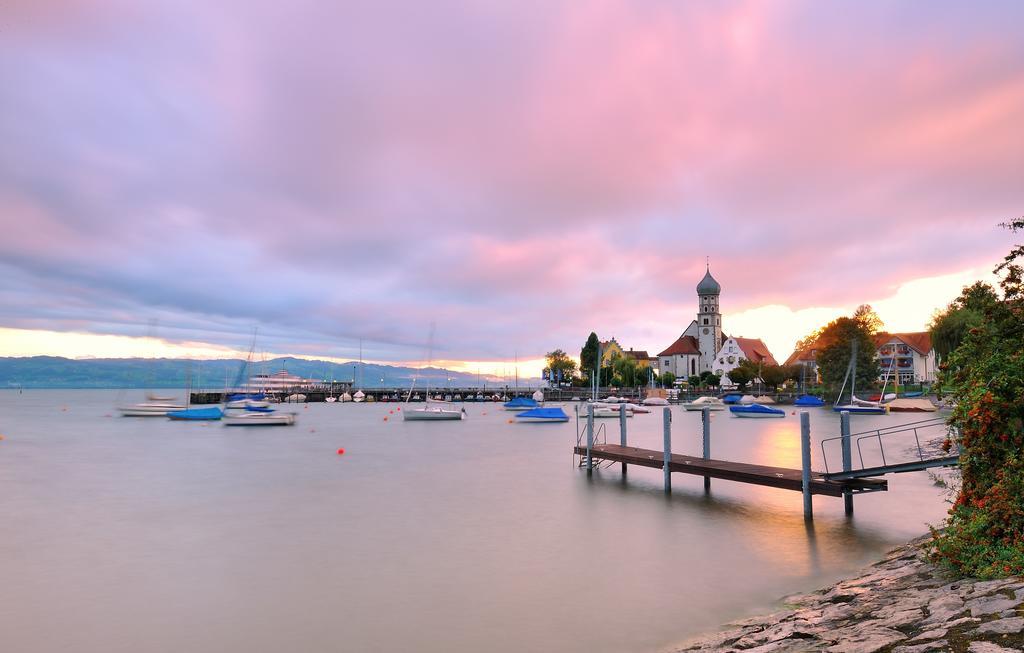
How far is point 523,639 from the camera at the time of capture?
41.7ft

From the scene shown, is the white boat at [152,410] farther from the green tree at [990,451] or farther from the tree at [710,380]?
the tree at [710,380]

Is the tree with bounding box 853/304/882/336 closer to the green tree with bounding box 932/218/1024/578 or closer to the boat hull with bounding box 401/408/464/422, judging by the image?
the boat hull with bounding box 401/408/464/422

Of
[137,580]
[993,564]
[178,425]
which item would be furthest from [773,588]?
[178,425]

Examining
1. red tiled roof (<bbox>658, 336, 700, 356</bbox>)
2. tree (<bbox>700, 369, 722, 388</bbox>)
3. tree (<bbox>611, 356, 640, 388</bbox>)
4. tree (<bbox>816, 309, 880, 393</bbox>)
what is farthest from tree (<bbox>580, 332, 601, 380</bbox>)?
tree (<bbox>816, 309, 880, 393</bbox>)

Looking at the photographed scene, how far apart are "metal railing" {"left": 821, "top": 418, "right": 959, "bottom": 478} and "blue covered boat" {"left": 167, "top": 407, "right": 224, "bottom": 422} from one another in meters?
78.8

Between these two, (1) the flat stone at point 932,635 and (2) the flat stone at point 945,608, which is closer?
(1) the flat stone at point 932,635

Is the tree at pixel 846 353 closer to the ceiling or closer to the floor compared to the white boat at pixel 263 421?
closer to the ceiling

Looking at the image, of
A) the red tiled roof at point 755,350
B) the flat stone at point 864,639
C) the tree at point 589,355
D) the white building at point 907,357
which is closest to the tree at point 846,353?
the white building at point 907,357

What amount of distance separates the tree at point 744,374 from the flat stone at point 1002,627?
140 m

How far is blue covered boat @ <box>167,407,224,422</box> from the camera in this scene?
91438mm

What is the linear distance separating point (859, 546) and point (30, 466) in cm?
4956

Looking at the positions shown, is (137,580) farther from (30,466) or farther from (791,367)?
(791,367)

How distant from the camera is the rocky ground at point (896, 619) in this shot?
7602 millimetres

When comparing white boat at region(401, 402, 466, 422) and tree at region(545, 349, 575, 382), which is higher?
tree at region(545, 349, 575, 382)
